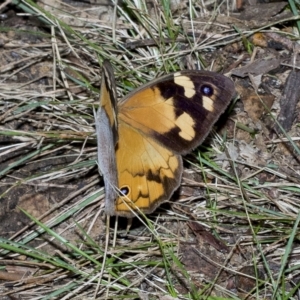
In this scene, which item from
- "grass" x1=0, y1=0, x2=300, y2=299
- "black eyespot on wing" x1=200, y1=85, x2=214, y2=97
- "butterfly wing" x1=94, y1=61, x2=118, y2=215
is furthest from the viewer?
"grass" x1=0, y1=0, x2=300, y2=299

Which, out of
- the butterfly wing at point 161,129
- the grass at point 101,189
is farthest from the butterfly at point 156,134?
the grass at point 101,189

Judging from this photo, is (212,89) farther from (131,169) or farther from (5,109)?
(5,109)

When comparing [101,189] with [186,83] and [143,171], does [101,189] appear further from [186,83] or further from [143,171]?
[186,83]

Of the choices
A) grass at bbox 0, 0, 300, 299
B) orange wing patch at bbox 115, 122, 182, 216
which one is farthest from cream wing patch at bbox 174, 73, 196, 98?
grass at bbox 0, 0, 300, 299

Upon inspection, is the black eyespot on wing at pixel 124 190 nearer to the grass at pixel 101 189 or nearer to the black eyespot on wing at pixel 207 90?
the grass at pixel 101 189

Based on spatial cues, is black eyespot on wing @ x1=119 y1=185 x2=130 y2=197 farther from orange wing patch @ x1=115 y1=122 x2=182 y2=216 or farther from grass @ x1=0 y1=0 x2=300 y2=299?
grass @ x1=0 y1=0 x2=300 y2=299

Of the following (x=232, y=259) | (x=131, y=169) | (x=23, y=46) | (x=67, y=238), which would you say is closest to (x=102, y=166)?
(x=131, y=169)
